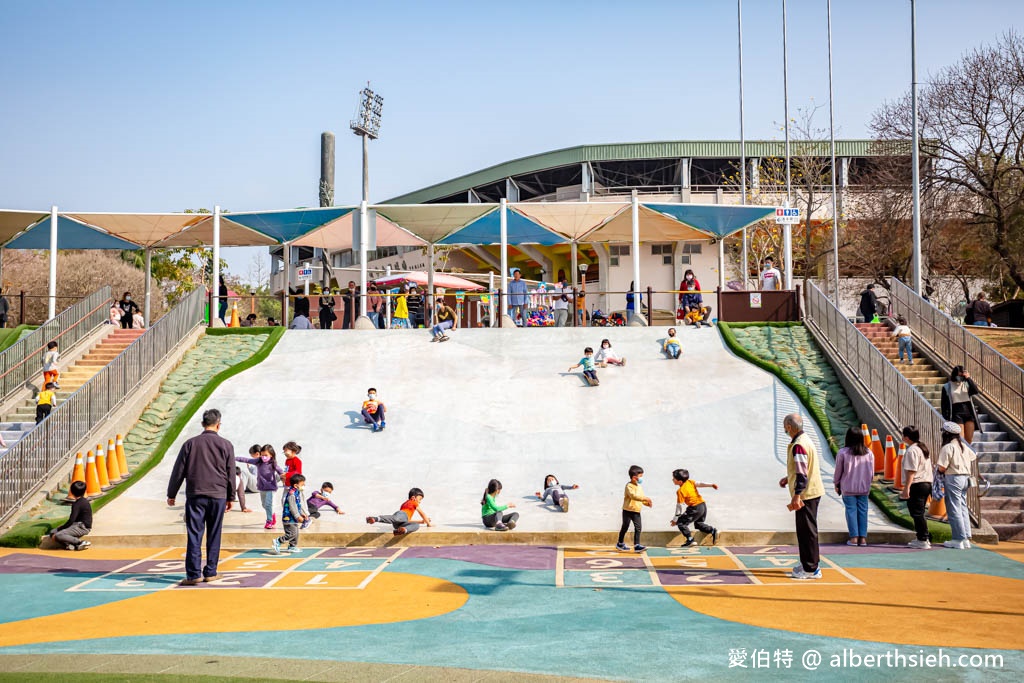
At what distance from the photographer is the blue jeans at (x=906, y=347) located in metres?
19.8

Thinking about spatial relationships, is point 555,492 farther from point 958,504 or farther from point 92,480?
point 92,480

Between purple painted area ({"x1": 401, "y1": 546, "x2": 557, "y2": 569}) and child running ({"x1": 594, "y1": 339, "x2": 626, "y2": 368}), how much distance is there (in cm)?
935

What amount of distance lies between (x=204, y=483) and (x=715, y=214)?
Answer: 20.7 meters

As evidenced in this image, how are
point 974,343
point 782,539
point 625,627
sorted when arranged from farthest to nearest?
point 974,343 → point 782,539 → point 625,627

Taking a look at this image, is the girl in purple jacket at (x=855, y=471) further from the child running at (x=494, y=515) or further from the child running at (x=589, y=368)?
the child running at (x=589, y=368)

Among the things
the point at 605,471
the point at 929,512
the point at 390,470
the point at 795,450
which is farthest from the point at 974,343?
the point at 390,470

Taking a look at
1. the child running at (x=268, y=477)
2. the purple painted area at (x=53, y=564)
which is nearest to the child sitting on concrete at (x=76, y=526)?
the purple painted area at (x=53, y=564)

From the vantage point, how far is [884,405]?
674 inches

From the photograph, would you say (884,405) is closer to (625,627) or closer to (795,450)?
(795,450)

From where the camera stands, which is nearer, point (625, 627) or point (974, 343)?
point (625, 627)

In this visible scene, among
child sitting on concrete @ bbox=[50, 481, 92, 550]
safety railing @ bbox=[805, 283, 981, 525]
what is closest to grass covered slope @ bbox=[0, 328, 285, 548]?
child sitting on concrete @ bbox=[50, 481, 92, 550]

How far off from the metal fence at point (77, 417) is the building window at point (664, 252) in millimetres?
22478

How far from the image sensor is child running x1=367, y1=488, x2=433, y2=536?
12617mm

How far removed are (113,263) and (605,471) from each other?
4123cm
